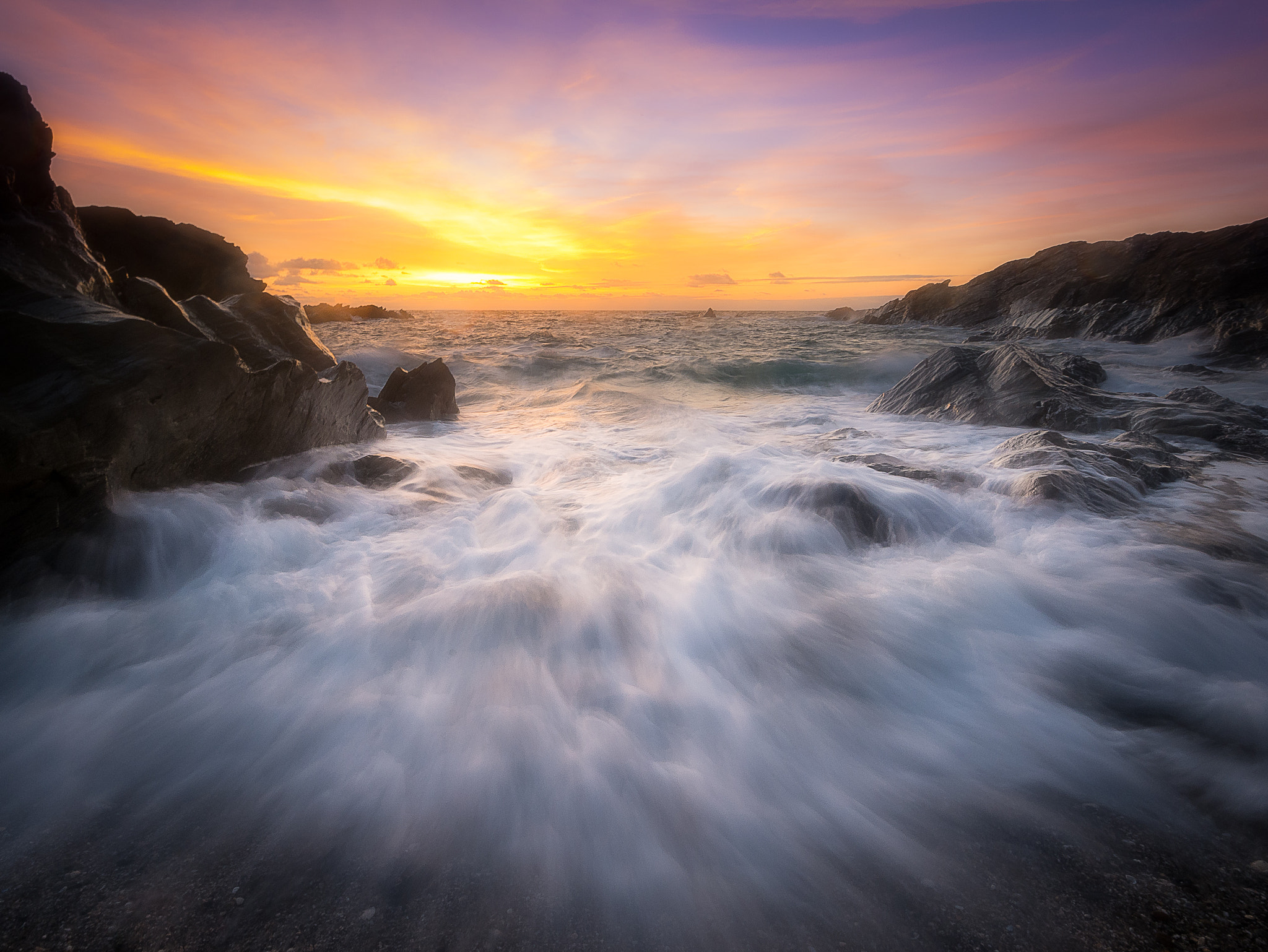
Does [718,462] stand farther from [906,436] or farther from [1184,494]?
[1184,494]

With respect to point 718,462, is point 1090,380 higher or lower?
higher

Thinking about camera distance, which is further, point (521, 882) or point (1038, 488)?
point (1038, 488)

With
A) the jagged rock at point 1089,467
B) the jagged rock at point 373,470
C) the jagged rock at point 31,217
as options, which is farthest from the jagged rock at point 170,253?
the jagged rock at point 1089,467

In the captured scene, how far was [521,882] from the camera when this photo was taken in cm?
177

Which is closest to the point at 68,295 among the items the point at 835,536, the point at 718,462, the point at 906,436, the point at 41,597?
the point at 41,597

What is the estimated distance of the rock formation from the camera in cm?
319

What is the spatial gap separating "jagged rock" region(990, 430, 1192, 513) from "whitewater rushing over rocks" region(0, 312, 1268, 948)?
0.21 m

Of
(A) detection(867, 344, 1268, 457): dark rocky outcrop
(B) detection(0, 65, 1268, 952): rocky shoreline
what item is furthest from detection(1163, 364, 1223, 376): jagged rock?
(B) detection(0, 65, 1268, 952): rocky shoreline

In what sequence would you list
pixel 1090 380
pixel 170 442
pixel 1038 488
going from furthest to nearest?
pixel 1090 380 → pixel 1038 488 → pixel 170 442

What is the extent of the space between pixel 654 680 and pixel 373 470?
13.5 feet

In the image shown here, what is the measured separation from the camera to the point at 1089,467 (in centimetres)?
491

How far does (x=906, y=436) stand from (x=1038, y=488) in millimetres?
3060

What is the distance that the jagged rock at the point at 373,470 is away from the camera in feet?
17.6

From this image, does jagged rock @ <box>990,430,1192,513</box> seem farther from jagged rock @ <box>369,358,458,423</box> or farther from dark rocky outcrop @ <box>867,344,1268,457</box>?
jagged rock @ <box>369,358,458,423</box>
